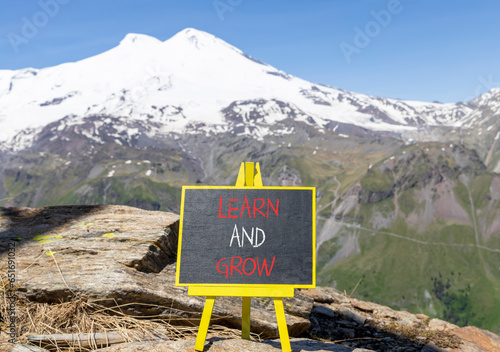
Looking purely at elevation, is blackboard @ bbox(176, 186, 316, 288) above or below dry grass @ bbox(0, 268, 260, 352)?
above

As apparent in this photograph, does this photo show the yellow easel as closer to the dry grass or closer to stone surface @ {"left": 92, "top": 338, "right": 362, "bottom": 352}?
stone surface @ {"left": 92, "top": 338, "right": 362, "bottom": 352}

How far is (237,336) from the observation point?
10.1 m

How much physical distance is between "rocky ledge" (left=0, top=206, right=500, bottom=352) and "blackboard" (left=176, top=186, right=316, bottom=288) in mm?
1491

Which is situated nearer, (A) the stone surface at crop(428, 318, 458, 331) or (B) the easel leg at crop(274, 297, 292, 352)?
(B) the easel leg at crop(274, 297, 292, 352)

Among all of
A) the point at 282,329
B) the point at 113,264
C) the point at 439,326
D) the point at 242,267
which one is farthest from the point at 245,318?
the point at 439,326

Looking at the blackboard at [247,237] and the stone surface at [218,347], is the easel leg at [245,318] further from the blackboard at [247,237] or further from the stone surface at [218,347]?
the blackboard at [247,237]

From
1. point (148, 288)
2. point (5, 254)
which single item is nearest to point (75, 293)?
point (148, 288)

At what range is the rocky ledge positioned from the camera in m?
9.57

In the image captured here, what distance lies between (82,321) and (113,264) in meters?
1.78

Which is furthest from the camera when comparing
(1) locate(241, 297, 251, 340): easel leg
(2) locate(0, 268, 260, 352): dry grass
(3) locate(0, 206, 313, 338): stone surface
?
(3) locate(0, 206, 313, 338): stone surface

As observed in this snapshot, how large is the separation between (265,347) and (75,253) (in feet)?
19.6

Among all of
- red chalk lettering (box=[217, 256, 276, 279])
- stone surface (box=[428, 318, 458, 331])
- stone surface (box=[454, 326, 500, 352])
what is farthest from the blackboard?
stone surface (box=[428, 318, 458, 331])

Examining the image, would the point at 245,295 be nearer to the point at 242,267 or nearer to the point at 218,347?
the point at 242,267

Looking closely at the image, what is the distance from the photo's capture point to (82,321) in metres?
9.07
